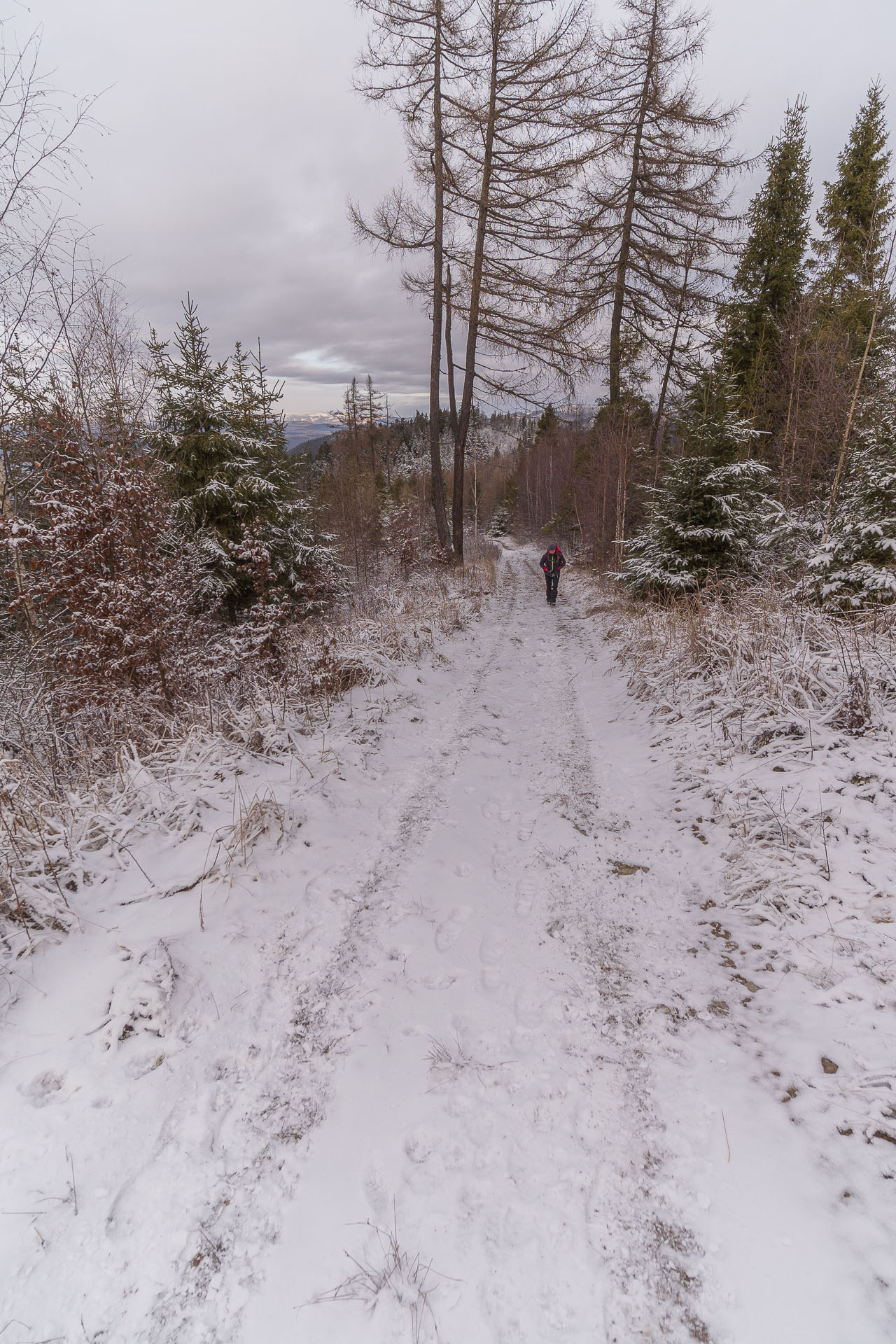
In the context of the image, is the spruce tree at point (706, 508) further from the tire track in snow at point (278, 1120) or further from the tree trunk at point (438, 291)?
the tire track in snow at point (278, 1120)

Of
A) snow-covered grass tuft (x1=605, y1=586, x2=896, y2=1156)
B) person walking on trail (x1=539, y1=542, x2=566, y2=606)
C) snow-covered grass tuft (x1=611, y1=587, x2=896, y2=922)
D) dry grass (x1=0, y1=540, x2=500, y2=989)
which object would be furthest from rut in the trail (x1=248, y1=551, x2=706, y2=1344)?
person walking on trail (x1=539, y1=542, x2=566, y2=606)

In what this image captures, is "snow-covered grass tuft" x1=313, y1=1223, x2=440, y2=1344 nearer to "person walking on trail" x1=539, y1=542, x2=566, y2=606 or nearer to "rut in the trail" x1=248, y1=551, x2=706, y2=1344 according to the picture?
"rut in the trail" x1=248, y1=551, x2=706, y2=1344

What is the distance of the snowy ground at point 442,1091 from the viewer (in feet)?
5.18

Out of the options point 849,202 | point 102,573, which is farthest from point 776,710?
point 849,202

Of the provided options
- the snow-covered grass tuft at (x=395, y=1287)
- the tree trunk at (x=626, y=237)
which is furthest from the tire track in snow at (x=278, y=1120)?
the tree trunk at (x=626, y=237)

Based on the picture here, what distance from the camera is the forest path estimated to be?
5.11 feet

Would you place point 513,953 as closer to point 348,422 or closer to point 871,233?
point 871,233

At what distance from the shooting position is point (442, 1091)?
219cm

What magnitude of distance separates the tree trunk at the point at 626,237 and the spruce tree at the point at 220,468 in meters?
9.45

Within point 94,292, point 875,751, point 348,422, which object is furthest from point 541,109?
point 348,422

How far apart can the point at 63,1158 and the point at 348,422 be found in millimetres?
40965

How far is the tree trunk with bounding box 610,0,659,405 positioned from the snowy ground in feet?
46.8

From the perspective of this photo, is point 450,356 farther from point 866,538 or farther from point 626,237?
point 866,538

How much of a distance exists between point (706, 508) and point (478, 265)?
8.96 metres
